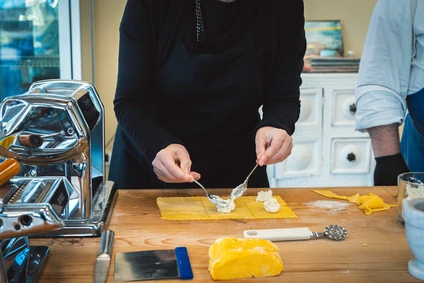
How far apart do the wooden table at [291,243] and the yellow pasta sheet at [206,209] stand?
20 mm

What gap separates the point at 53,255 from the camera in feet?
2.90

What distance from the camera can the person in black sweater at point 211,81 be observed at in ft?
4.29

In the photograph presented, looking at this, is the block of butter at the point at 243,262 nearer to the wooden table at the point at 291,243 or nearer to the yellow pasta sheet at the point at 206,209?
the wooden table at the point at 291,243

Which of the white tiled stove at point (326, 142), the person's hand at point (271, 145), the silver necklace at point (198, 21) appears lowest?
the white tiled stove at point (326, 142)

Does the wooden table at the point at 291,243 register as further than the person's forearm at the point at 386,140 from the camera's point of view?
No

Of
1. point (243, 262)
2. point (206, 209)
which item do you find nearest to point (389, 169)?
point (206, 209)

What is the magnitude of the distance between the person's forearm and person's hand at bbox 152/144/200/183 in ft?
2.08

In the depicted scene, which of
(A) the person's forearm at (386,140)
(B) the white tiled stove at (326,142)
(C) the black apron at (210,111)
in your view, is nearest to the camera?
(C) the black apron at (210,111)

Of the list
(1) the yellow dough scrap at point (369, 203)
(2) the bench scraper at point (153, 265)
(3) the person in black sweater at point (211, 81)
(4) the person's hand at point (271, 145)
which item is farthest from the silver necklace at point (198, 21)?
(2) the bench scraper at point (153, 265)

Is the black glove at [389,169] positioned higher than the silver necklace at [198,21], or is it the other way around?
the silver necklace at [198,21]

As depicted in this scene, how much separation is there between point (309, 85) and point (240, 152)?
1386 mm

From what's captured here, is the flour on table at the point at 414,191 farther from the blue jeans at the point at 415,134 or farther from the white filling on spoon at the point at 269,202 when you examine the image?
the blue jeans at the point at 415,134

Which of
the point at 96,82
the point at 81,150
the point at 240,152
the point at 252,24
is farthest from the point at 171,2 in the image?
the point at 96,82

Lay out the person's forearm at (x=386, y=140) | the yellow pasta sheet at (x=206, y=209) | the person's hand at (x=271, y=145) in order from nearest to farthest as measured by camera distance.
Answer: the yellow pasta sheet at (x=206, y=209)
the person's hand at (x=271, y=145)
the person's forearm at (x=386, y=140)
